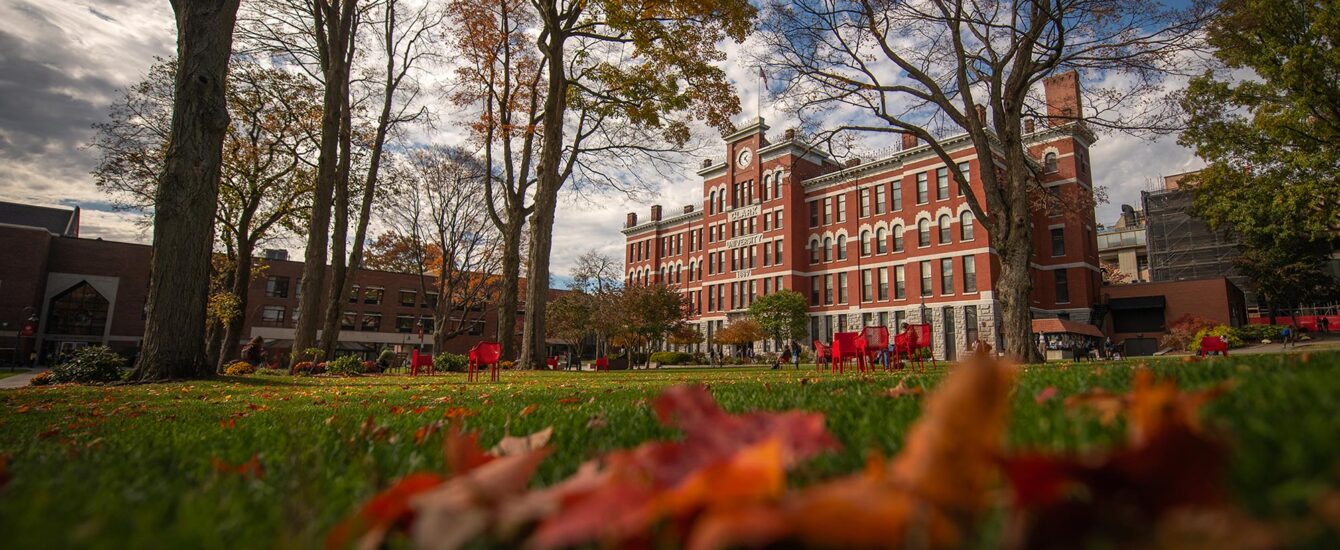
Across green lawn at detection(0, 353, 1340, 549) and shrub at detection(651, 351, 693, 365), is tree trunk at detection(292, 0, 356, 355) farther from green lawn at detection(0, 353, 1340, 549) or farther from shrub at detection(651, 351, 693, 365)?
shrub at detection(651, 351, 693, 365)

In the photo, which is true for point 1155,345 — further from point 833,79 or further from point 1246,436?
point 1246,436

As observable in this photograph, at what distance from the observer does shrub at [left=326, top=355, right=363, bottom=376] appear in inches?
692

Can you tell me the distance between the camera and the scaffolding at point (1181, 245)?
140 ft

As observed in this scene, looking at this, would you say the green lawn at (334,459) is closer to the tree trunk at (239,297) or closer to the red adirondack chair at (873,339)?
the red adirondack chair at (873,339)

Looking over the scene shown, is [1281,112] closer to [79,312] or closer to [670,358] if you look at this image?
[670,358]

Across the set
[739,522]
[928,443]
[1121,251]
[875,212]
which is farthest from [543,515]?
[1121,251]

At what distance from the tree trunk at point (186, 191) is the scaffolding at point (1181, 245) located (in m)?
54.1

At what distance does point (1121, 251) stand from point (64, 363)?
238ft

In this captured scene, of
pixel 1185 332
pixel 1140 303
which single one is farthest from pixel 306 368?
pixel 1140 303

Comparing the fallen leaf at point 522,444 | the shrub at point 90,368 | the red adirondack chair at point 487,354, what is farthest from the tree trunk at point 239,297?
the fallen leaf at point 522,444

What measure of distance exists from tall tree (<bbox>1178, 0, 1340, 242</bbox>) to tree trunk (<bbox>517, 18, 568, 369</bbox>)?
18009 mm

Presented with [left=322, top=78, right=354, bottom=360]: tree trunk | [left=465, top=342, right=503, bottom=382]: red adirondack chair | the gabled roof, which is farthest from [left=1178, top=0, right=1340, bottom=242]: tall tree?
the gabled roof

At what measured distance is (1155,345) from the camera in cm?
3672

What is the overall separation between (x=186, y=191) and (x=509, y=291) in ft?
31.5
